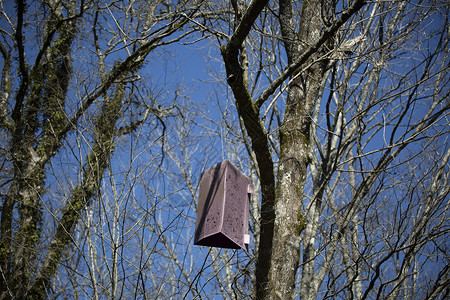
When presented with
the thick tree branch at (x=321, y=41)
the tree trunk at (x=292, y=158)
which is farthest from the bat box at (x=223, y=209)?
the thick tree branch at (x=321, y=41)

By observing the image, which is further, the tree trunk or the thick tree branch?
the tree trunk

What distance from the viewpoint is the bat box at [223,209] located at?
2.97 metres

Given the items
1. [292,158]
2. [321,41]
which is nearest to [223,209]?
[292,158]

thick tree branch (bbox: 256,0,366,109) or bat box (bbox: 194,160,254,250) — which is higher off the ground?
thick tree branch (bbox: 256,0,366,109)

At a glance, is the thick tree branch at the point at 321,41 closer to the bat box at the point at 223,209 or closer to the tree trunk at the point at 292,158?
the tree trunk at the point at 292,158

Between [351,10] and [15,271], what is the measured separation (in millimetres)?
4947

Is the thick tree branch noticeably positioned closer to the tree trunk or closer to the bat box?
the tree trunk

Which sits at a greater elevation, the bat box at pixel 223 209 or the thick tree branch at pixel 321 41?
the thick tree branch at pixel 321 41

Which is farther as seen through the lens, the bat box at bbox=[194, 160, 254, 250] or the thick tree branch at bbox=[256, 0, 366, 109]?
the bat box at bbox=[194, 160, 254, 250]

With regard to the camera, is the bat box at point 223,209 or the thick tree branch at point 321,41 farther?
the bat box at point 223,209

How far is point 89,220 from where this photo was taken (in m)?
3.33

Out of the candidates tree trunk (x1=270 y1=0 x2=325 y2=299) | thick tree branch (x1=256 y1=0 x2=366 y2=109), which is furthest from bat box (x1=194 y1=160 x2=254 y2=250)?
thick tree branch (x1=256 y1=0 x2=366 y2=109)

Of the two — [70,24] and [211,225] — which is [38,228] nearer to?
[70,24]

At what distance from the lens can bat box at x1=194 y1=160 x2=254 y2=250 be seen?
2.97 meters
